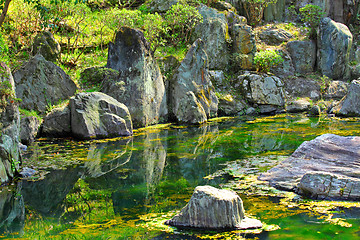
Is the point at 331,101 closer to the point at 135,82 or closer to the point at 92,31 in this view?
the point at 135,82

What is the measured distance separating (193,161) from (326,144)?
3.59 meters

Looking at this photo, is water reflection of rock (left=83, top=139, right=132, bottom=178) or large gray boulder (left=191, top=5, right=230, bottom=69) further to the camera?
large gray boulder (left=191, top=5, right=230, bottom=69)

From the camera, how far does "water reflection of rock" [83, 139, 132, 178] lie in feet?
28.3

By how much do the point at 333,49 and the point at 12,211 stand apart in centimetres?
2255

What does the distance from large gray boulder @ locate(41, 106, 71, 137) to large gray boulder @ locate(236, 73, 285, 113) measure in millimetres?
11063

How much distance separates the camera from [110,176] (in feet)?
26.6

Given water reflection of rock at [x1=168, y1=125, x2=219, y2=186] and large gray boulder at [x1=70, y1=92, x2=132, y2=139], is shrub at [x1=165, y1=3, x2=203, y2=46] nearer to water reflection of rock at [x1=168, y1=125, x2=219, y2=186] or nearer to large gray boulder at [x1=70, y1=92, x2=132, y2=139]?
large gray boulder at [x1=70, y1=92, x2=132, y2=139]

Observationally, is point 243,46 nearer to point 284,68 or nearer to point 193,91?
point 284,68

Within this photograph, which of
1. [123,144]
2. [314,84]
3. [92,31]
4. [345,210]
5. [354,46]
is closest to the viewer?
[345,210]

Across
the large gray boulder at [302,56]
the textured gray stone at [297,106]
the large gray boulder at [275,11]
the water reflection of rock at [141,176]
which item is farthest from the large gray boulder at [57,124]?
the large gray boulder at [275,11]

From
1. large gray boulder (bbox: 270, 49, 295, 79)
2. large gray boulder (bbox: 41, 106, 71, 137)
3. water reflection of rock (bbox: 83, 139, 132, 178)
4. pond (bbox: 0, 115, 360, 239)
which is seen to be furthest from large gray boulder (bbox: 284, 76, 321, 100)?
large gray boulder (bbox: 41, 106, 71, 137)

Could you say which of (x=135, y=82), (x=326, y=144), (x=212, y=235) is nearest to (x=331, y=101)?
(x=135, y=82)

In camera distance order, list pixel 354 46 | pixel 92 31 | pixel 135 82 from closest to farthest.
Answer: pixel 135 82, pixel 92 31, pixel 354 46

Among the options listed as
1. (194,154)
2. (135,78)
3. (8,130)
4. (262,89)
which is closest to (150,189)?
(194,154)
